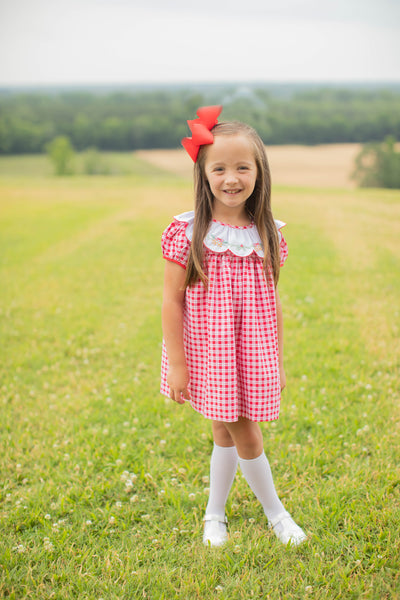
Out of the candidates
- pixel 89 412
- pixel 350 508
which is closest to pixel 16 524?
pixel 89 412

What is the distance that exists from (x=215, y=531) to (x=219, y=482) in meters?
0.28

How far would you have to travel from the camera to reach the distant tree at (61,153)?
169 ft

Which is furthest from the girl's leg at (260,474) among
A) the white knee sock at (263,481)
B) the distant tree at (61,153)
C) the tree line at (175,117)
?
the distant tree at (61,153)

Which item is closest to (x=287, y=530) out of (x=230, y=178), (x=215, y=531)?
(x=215, y=531)

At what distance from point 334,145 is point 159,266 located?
124ft

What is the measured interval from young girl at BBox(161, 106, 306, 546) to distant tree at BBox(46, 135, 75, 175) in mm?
51007

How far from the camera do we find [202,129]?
2533 millimetres

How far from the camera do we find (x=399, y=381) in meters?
4.79

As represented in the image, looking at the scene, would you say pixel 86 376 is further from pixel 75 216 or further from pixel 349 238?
pixel 75 216

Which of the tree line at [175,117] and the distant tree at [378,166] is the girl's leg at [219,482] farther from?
the distant tree at [378,166]

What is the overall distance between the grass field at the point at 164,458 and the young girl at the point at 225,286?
737 mm

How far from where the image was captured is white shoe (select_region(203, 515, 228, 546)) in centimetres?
289

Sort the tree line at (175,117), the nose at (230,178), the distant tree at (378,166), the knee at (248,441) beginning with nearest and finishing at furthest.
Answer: the nose at (230,178)
the knee at (248,441)
the tree line at (175,117)
the distant tree at (378,166)

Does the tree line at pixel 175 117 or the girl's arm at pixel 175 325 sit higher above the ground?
the tree line at pixel 175 117
